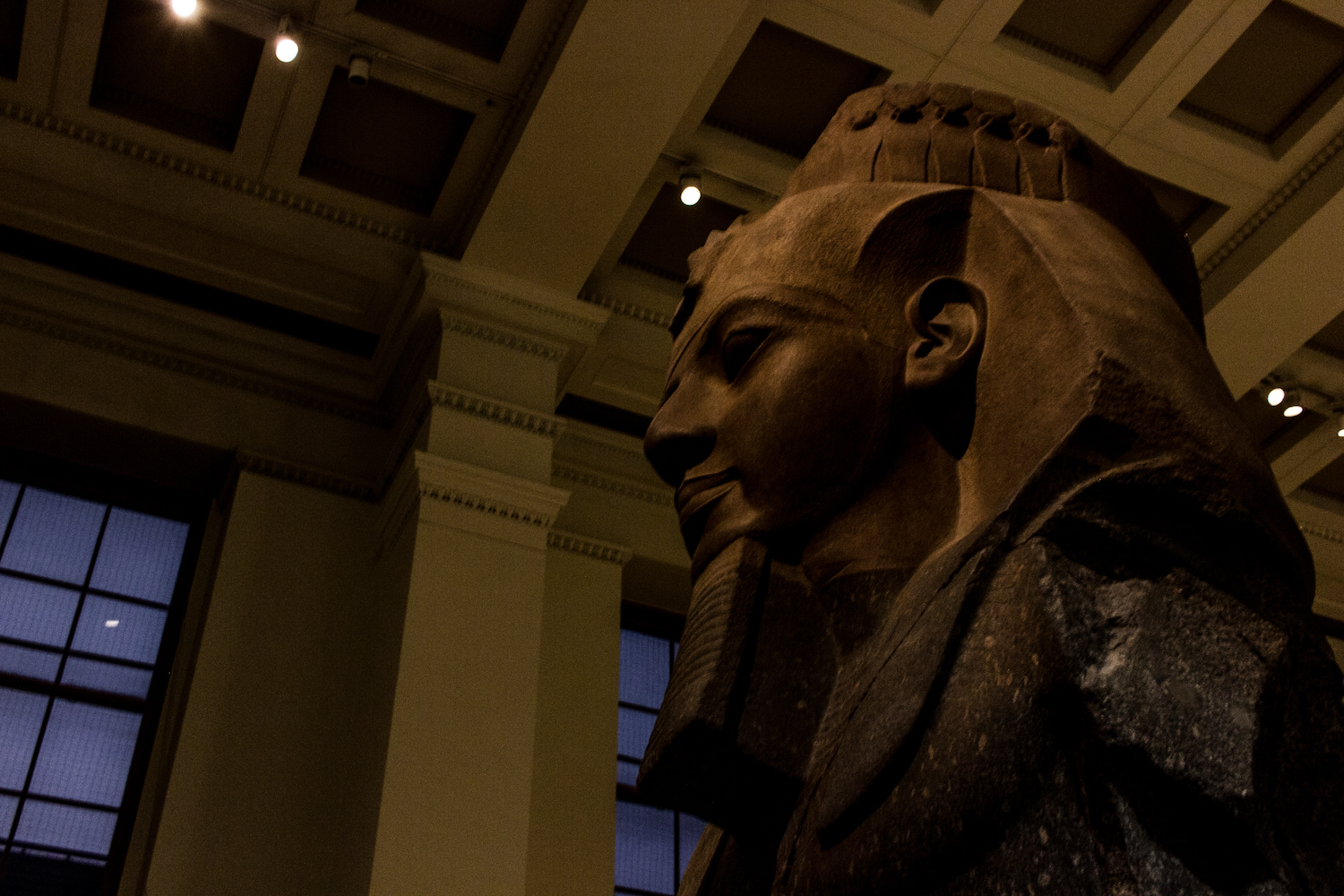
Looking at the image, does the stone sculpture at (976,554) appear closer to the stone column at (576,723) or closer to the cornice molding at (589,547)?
the stone column at (576,723)

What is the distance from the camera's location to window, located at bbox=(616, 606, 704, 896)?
7.77 meters

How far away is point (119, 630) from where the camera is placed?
7.44 meters

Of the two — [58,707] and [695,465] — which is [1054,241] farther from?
[58,707]

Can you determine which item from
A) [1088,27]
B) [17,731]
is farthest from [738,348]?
[17,731]

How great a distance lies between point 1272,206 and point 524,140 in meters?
4.36

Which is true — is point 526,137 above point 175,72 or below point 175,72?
below

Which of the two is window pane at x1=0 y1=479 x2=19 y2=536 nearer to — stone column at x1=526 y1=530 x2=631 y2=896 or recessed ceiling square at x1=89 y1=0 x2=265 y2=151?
recessed ceiling square at x1=89 y1=0 x2=265 y2=151

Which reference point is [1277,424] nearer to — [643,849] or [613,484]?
[613,484]

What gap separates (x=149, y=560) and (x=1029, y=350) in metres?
6.86

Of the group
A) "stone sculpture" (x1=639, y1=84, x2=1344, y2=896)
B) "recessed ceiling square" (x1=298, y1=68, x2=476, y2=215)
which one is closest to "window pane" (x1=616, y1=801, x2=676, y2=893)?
"recessed ceiling square" (x1=298, y1=68, x2=476, y2=215)

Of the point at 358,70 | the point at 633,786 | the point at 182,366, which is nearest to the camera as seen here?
the point at 358,70

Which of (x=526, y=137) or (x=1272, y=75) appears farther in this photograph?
(x=1272, y=75)

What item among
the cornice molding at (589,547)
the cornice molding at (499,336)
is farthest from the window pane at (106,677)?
the cornice molding at (499,336)

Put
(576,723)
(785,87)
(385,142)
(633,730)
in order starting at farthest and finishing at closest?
(633,730), (576,723), (385,142), (785,87)
